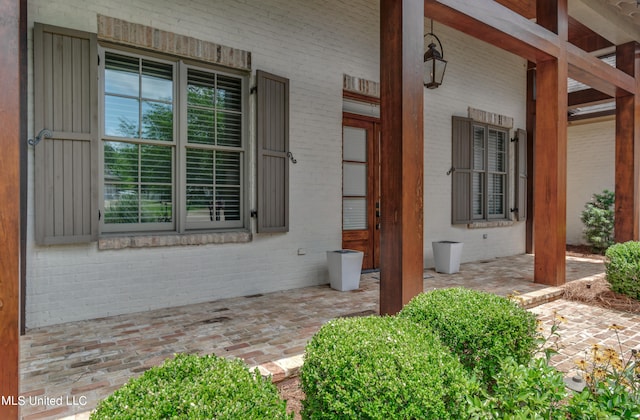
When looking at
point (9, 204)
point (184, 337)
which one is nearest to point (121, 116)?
point (184, 337)

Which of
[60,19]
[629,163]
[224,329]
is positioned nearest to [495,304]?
[224,329]

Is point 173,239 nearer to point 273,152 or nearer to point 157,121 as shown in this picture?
point 157,121

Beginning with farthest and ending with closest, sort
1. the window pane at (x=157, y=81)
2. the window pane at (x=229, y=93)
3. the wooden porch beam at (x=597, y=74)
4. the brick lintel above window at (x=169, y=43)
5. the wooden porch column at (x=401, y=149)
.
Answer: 1. the wooden porch beam at (x=597, y=74)
2. the window pane at (x=229, y=93)
3. the window pane at (x=157, y=81)
4. the brick lintel above window at (x=169, y=43)
5. the wooden porch column at (x=401, y=149)

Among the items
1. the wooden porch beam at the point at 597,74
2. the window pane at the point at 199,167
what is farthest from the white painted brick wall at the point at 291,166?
the wooden porch beam at the point at 597,74

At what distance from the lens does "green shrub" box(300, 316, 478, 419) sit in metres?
1.29

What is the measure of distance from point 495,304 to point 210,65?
3.35 meters

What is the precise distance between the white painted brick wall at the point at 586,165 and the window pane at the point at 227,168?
322 inches

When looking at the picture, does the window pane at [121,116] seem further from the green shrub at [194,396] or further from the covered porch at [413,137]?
the green shrub at [194,396]

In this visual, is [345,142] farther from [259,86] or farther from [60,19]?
[60,19]

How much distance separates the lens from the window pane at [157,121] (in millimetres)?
3477

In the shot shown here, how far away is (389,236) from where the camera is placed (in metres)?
2.67

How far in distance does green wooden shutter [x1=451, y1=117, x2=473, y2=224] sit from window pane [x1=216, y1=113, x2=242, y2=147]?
357 centimetres

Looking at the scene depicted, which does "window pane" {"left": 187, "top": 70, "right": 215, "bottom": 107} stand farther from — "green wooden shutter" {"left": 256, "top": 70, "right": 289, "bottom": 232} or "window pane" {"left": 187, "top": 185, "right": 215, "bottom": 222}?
"window pane" {"left": 187, "top": 185, "right": 215, "bottom": 222}

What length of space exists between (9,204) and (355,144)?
414 centimetres
